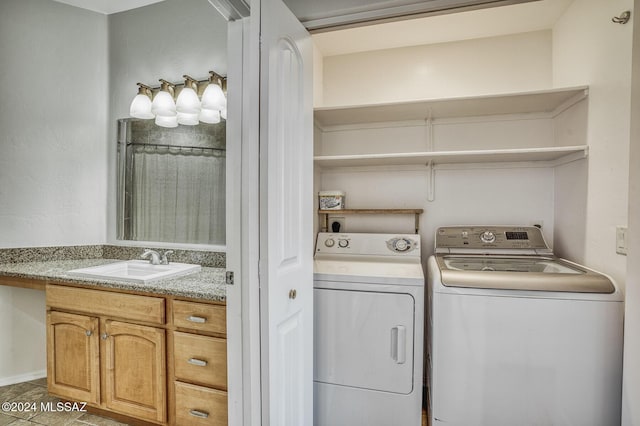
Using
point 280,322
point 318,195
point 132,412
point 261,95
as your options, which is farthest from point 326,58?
point 132,412

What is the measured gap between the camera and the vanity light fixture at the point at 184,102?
2029mm

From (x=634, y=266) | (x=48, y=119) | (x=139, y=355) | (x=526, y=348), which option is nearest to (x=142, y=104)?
(x=48, y=119)

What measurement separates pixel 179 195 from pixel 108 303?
762 mm

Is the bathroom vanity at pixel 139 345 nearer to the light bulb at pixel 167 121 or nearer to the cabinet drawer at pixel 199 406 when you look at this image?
the cabinet drawer at pixel 199 406

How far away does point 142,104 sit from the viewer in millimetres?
2119

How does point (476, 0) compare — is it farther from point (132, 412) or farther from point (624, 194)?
point (132, 412)

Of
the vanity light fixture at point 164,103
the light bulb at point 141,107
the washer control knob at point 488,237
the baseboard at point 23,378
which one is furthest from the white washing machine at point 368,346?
the light bulb at point 141,107

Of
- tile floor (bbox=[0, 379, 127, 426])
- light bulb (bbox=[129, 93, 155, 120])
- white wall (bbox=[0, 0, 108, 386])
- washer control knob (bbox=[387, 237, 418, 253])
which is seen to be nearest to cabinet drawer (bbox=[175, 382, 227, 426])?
tile floor (bbox=[0, 379, 127, 426])

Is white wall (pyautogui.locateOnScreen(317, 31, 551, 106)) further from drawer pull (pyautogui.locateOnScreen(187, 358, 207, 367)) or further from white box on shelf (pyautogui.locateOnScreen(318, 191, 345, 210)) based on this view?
drawer pull (pyautogui.locateOnScreen(187, 358, 207, 367))

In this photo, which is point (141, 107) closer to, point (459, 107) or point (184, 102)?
point (184, 102)

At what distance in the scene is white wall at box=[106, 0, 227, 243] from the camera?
82.0 inches

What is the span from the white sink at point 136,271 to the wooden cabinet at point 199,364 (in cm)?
27

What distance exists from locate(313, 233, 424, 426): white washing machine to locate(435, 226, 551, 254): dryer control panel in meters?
0.52

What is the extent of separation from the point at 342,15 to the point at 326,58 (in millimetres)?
1206
